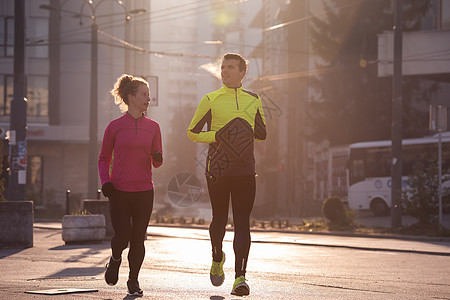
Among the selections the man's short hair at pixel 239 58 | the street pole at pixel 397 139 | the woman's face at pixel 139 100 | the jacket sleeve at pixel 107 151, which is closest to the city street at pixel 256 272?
the jacket sleeve at pixel 107 151

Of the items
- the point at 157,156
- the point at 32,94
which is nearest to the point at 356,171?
the point at 32,94

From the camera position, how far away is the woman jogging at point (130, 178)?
24.5ft

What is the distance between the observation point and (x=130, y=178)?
746 centimetres

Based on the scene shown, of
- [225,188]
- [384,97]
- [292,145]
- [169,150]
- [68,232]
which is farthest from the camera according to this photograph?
[169,150]

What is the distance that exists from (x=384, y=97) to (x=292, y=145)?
25.2 feet

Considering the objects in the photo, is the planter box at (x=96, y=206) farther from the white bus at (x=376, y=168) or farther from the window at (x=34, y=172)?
the window at (x=34, y=172)

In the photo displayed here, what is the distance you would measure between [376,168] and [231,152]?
32.2m

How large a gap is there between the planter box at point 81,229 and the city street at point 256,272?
0.25 metres

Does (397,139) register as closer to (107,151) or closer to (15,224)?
(15,224)

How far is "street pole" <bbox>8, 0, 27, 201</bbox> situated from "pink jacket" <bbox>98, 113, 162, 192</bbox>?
1142cm

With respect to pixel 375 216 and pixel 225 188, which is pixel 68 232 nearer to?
pixel 225 188

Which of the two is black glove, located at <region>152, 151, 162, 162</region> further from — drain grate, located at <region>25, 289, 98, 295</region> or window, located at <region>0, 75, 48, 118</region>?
window, located at <region>0, 75, 48, 118</region>

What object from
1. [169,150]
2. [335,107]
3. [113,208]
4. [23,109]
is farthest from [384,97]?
[169,150]

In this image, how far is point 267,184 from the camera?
51.4 meters
